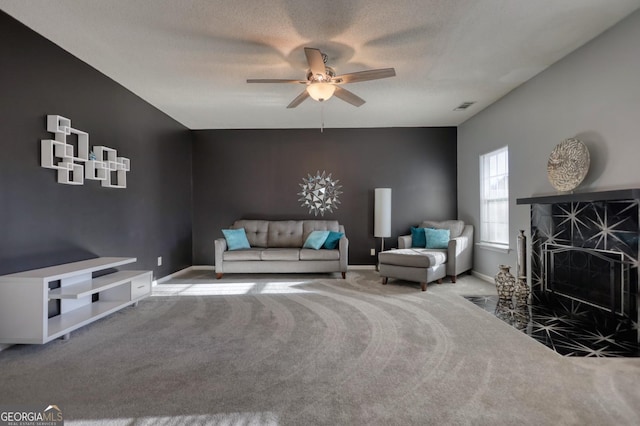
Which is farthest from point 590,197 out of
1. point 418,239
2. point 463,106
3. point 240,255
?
point 240,255

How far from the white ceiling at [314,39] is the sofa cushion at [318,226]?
2316 mm

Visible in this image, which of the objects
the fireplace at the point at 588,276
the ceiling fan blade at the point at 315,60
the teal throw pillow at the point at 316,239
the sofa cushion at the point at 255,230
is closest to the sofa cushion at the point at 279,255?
the teal throw pillow at the point at 316,239

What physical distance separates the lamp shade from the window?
4.87 ft

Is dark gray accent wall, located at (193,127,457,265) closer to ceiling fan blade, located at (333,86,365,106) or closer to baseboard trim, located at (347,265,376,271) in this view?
baseboard trim, located at (347,265,376,271)

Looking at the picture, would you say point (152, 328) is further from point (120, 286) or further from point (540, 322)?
point (540, 322)

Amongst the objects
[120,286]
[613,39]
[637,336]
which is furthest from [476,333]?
[120,286]

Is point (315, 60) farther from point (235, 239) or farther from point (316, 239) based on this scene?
point (235, 239)

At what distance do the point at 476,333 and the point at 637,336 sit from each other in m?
1.18

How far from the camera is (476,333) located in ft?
9.06

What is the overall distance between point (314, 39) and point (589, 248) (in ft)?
10.5

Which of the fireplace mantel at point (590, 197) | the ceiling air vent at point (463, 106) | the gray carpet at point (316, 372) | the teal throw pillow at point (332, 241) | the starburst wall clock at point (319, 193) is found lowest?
the gray carpet at point (316, 372)

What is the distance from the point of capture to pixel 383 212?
5660 millimetres

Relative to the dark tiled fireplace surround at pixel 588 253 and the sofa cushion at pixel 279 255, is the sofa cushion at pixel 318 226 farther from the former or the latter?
the dark tiled fireplace surround at pixel 588 253

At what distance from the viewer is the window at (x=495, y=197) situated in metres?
4.61
